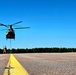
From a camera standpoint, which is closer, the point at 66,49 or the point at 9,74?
the point at 9,74

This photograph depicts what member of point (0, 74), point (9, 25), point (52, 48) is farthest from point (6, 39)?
point (52, 48)

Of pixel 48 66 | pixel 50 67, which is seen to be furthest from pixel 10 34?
pixel 50 67

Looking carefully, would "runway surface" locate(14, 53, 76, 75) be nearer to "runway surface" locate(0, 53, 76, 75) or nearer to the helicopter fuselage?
"runway surface" locate(0, 53, 76, 75)

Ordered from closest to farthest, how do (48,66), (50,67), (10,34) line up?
(50,67)
(48,66)
(10,34)

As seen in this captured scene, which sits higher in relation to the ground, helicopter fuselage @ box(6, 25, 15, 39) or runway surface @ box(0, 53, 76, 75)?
helicopter fuselage @ box(6, 25, 15, 39)

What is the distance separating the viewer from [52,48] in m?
186

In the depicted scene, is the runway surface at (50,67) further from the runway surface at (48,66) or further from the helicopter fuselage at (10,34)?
the helicopter fuselage at (10,34)

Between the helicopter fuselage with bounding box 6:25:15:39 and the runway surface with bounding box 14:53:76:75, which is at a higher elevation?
the helicopter fuselage with bounding box 6:25:15:39

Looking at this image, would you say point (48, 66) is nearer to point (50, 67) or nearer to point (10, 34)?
point (50, 67)

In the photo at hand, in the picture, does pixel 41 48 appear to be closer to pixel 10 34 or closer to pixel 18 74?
pixel 10 34

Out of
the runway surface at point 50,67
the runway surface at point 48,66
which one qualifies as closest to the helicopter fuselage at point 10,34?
the runway surface at point 48,66

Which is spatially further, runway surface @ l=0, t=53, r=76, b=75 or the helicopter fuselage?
the helicopter fuselage

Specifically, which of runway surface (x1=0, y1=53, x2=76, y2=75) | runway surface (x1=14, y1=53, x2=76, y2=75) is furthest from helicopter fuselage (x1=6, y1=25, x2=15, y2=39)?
runway surface (x1=14, y1=53, x2=76, y2=75)

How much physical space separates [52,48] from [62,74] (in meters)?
179
